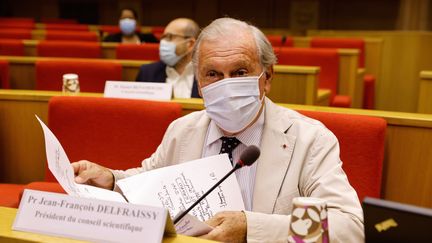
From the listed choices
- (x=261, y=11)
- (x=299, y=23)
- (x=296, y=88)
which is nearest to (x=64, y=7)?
(x=261, y=11)

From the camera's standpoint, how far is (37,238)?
31.3 inches

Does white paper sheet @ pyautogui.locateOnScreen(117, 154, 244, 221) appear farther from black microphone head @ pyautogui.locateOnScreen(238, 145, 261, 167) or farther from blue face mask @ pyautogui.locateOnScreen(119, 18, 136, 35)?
blue face mask @ pyautogui.locateOnScreen(119, 18, 136, 35)

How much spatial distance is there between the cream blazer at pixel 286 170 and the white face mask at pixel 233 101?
0.08 meters

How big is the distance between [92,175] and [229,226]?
0.52 m

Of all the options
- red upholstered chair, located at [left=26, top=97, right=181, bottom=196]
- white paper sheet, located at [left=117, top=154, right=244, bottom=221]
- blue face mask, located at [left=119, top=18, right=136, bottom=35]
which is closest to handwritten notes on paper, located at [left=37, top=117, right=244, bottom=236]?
white paper sheet, located at [left=117, top=154, right=244, bottom=221]

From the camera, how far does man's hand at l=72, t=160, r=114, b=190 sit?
1.43 meters

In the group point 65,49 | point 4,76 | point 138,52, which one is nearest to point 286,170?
point 4,76

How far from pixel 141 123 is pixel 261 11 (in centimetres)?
814

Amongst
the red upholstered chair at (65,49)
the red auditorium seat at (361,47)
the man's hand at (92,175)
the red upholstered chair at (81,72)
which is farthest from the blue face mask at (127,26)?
the man's hand at (92,175)

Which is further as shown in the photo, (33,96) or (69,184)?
(33,96)

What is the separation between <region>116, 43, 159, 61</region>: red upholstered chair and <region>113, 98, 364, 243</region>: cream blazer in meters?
2.57

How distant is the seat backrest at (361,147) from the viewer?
1.61m

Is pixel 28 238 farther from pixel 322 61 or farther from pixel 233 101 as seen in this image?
pixel 322 61

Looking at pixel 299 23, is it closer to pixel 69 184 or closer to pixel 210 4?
pixel 210 4
